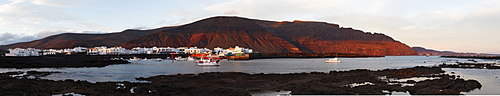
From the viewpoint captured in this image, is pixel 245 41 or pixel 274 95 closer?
pixel 274 95

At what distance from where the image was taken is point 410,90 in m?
20.0

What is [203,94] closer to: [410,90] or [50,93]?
[50,93]

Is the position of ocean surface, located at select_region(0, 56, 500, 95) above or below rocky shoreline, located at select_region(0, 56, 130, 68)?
below

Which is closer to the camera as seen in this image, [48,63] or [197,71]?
[197,71]

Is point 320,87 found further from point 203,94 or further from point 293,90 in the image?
point 203,94

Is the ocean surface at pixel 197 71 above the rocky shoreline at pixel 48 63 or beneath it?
beneath

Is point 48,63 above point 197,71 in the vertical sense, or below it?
above

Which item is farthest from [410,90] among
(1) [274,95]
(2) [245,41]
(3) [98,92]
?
(2) [245,41]

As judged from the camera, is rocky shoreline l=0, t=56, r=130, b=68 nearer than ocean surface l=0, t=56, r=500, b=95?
No

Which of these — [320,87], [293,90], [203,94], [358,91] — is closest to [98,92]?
[203,94]

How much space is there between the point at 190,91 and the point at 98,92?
5044mm

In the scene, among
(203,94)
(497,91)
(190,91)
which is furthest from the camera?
(497,91)

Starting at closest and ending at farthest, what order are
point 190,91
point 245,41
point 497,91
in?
point 190,91 < point 497,91 < point 245,41

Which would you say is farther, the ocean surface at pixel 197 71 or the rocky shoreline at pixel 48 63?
the rocky shoreline at pixel 48 63
